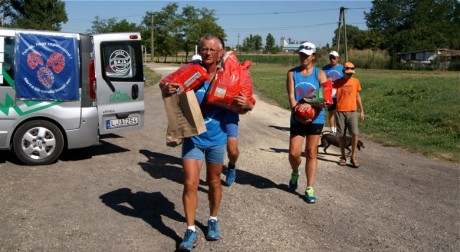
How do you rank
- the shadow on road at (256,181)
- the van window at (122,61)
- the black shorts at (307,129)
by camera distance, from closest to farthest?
1. the black shorts at (307,129)
2. the shadow on road at (256,181)
3. the van window at (122,61)

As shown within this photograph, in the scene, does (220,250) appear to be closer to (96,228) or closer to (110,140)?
(96,228)

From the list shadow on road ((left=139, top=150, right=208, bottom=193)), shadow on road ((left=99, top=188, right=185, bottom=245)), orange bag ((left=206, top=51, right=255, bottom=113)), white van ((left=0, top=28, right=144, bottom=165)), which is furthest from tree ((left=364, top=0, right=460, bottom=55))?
orange bag ((left=206, top=51, right=255, bottom=113))

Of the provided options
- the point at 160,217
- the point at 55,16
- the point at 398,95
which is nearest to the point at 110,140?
the point at 160,217

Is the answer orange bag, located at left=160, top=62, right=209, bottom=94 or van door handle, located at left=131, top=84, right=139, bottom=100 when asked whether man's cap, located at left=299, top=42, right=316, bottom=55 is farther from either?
van door handle, located at left=131, top=84, right=139, bottom=100

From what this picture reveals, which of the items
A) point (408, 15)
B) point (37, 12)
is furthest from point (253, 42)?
point (37, 12)

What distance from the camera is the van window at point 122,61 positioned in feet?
24.6

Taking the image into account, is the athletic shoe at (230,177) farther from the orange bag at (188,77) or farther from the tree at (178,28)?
the tree at (178,28)

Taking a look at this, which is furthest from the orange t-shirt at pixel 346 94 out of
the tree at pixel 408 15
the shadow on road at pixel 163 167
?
the tree at pixel 408 15

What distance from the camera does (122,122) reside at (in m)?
7.65

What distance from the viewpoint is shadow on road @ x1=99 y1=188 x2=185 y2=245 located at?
463 cm

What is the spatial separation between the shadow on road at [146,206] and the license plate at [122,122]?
74.6 inches

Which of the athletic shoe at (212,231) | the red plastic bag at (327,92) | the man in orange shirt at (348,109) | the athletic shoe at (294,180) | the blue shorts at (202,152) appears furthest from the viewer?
the man in orange shirt at (348,109)

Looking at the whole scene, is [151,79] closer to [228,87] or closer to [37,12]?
[37,12]

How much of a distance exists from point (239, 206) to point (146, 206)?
1051 millimetres
